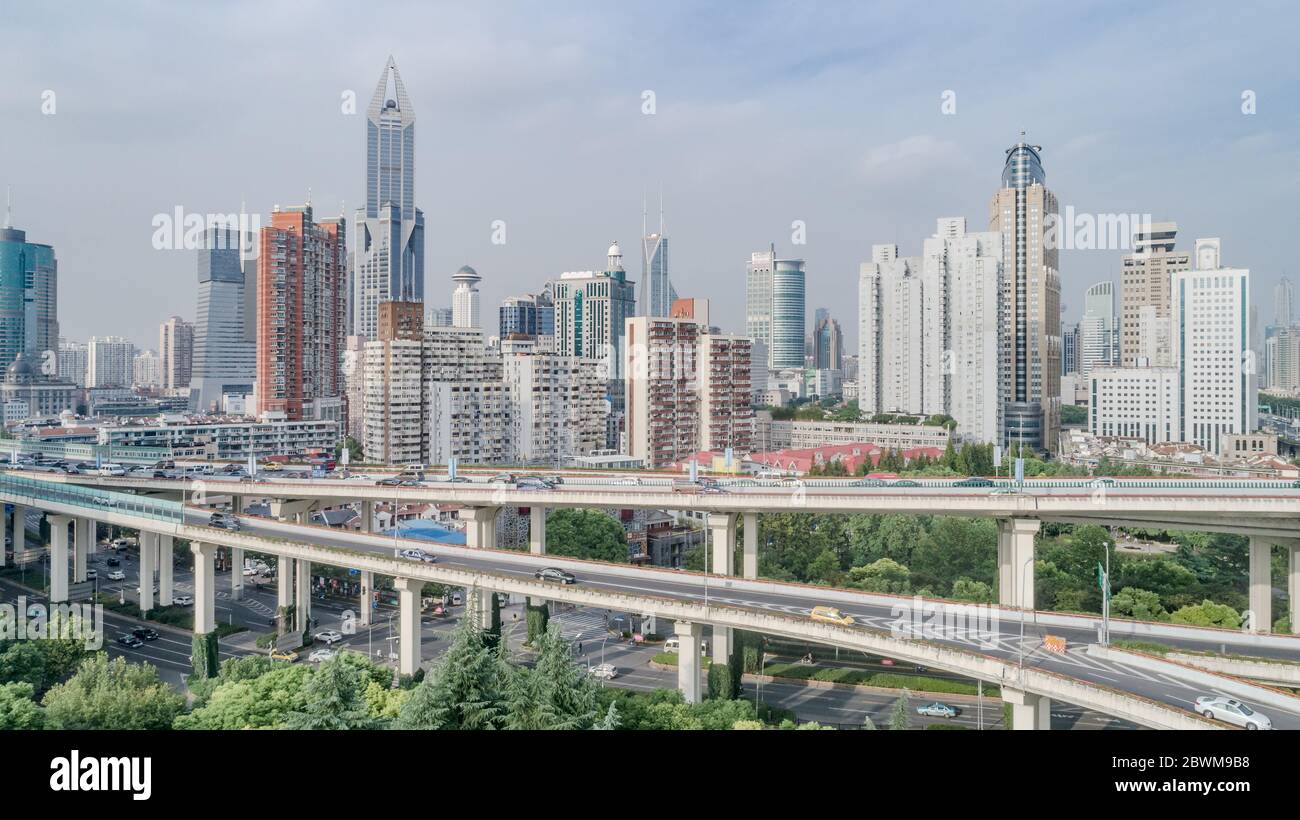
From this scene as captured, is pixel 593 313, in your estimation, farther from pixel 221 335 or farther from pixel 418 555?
pixel 418 555

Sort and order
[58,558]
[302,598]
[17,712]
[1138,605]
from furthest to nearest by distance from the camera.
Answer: [58,558] → [302,598] → [1138,605] → [17,712]

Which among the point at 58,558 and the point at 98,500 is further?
the point at 58,558

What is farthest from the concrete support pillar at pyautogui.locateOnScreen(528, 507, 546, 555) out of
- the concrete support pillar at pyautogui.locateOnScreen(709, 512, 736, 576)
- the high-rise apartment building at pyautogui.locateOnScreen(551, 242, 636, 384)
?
the high-rise apartment building at pyautogui.locateOnScreen(551, 242, 636, 384)

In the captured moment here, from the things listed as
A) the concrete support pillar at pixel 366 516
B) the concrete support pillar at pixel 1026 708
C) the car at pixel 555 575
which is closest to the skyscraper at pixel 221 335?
the concrete support pillar at pixel 366 516

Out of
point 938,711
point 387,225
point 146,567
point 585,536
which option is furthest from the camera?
point 387,225

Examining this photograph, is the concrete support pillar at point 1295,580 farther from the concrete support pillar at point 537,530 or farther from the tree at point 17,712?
the tree at point 17,712

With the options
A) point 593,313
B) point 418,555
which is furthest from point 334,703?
point 593,313

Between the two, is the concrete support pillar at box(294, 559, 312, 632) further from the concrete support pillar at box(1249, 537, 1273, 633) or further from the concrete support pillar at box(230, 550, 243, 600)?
the concrete support pillar at box(1249, 537, 1273, 633)
